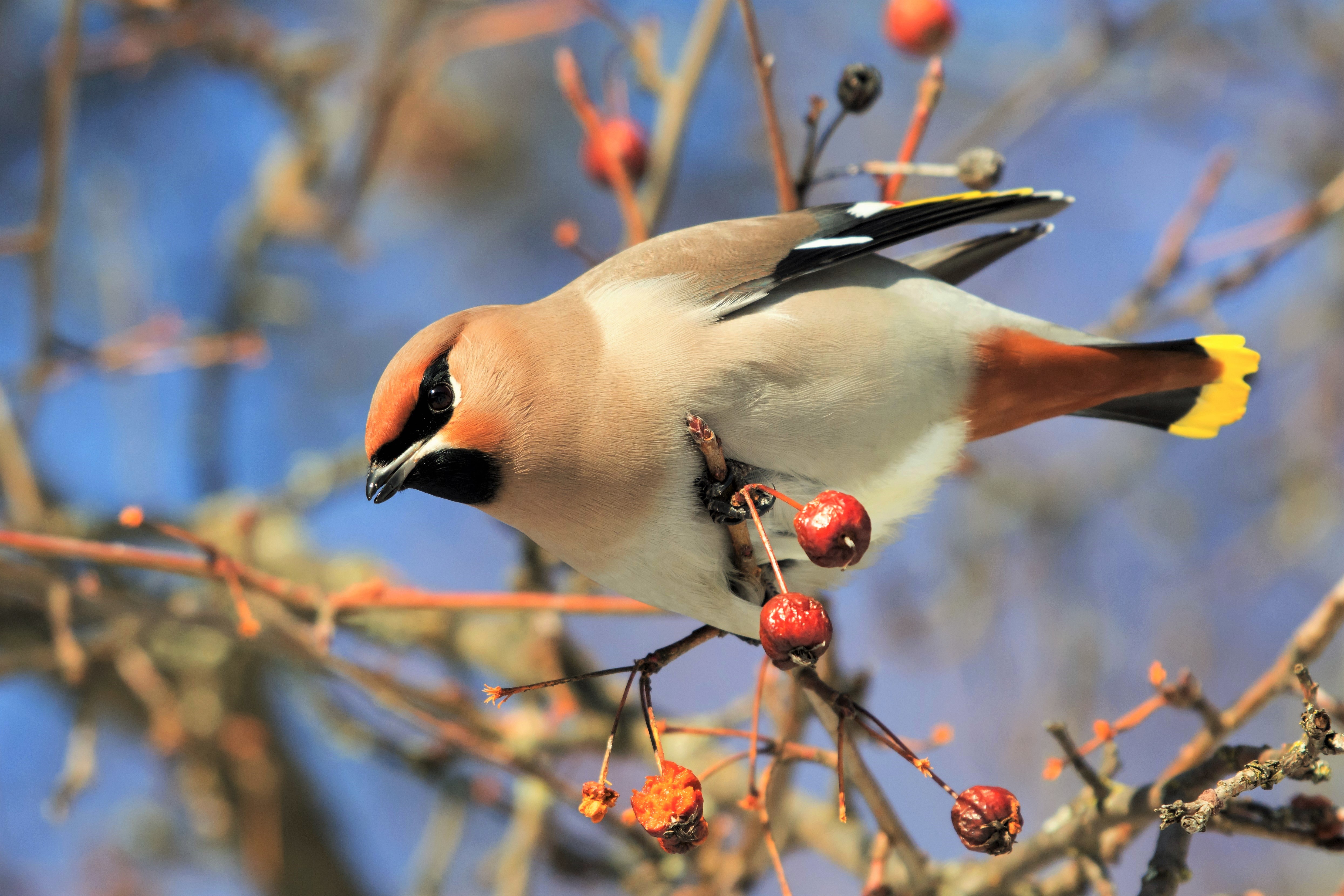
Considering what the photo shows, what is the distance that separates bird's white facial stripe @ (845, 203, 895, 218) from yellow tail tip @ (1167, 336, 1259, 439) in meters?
0.78

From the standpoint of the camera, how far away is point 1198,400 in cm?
294

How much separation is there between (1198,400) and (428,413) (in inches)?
74.1

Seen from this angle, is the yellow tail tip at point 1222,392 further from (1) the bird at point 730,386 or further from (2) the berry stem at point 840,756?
(2) the berry stem at point 840,756

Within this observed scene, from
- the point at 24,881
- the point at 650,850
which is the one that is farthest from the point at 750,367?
the point at 24,881

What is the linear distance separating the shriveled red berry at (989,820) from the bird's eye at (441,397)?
119cm

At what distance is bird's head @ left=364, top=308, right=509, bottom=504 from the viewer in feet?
7.40

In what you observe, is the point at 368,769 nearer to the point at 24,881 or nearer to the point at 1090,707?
the point at 24,881

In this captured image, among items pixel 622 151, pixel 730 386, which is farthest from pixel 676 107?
pixel 730 386

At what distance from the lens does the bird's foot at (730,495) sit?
216 centimetres

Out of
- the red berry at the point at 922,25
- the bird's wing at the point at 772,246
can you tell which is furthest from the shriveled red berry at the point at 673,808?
the red berry at the point at 922,25

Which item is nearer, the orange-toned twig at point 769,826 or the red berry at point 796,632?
the red berry at point 796,632

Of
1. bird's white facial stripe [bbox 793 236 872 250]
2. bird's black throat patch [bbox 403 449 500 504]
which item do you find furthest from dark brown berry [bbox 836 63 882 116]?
bird's black throat patch [bbox 403 449 500 504]

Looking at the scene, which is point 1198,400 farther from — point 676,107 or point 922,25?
point 676,107

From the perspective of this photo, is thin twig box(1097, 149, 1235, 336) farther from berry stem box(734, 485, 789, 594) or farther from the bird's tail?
berry stem box(734, 485, 789, 594)
